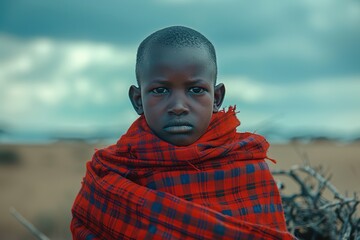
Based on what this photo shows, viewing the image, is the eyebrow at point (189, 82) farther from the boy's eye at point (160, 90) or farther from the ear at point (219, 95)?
the ear at point (219, 95)

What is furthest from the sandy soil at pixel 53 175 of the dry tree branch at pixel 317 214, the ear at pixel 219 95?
the ear at pixel 219 95

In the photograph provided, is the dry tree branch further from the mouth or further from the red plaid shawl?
the mouth

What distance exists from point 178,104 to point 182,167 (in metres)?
0.25

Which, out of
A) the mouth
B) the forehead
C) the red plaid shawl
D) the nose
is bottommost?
the red plaid shawl

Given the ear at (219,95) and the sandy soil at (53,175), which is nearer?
the ear at (219,95)

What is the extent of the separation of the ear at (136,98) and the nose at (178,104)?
0.29 m

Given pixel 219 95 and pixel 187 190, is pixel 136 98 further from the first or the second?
pixel 187 190

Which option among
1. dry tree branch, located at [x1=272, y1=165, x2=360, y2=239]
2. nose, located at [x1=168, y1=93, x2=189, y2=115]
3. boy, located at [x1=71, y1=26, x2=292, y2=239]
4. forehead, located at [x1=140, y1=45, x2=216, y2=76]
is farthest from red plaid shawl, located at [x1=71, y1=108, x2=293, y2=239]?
dry tree branch, located at [x1=272, y1=165, x2=360, y2=239]

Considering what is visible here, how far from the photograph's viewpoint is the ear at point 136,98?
273cm

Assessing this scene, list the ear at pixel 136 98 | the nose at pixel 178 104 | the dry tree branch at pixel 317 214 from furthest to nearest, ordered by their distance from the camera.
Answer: the dry tree branch at pixel 317 214 → the ear at pixel 136 98 → the nose at pixel 178 104

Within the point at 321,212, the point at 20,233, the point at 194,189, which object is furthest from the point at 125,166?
the point at 20,233

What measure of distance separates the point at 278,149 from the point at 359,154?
8.72 ft

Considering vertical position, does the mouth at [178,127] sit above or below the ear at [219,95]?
below

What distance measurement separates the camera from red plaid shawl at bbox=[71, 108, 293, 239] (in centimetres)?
245
